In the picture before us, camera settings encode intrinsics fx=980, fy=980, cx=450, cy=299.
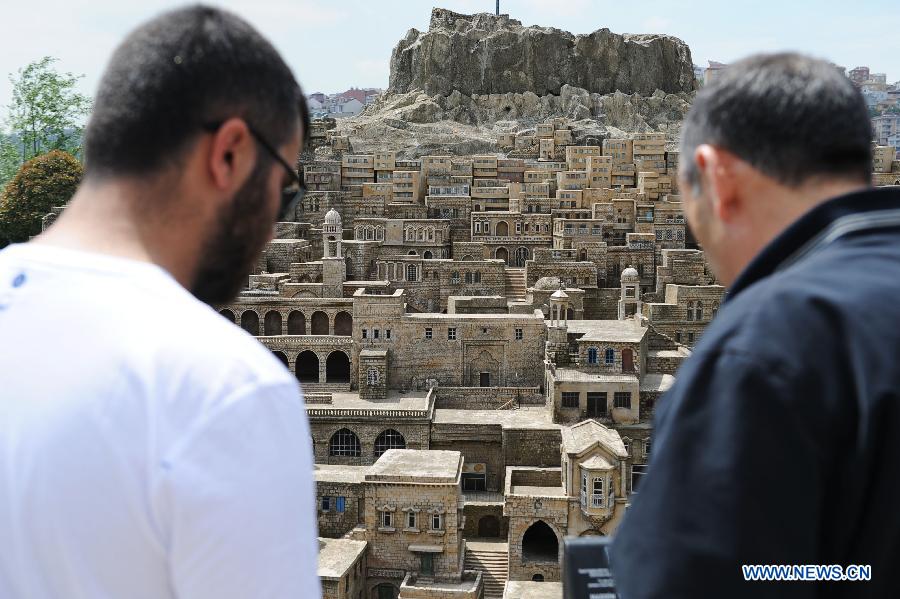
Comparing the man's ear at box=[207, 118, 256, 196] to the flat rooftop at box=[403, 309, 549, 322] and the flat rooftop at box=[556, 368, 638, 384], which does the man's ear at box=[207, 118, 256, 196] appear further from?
the flat rooftop at box=[403, 309, 549, 322]

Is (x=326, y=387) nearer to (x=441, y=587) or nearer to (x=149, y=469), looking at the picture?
(x=441, y=587)

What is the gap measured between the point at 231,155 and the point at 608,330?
2807 cm

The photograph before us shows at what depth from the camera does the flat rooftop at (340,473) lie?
79.0 ft

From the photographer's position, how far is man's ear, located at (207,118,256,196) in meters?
2.23

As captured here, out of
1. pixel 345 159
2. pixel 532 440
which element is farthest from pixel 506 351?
pixel 345 159

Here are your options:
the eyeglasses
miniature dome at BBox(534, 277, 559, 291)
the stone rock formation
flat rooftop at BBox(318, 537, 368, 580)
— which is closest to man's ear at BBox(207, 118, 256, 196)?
the eyeglasses

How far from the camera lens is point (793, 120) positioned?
228 centimetres

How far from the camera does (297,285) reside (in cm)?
3350

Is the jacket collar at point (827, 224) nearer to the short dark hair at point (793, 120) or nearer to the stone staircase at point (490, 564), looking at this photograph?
the short dark hair at point (793, 120)

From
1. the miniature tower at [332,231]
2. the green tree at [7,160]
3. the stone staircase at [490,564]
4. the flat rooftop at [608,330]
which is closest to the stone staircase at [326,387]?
the flat rooftop at [608,330]

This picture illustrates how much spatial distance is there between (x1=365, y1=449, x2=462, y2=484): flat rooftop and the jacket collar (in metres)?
20.5

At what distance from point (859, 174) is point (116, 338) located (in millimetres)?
1728

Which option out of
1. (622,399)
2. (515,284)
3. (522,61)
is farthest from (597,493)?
(522,61)

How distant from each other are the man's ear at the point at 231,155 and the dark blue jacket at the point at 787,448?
110 cm
